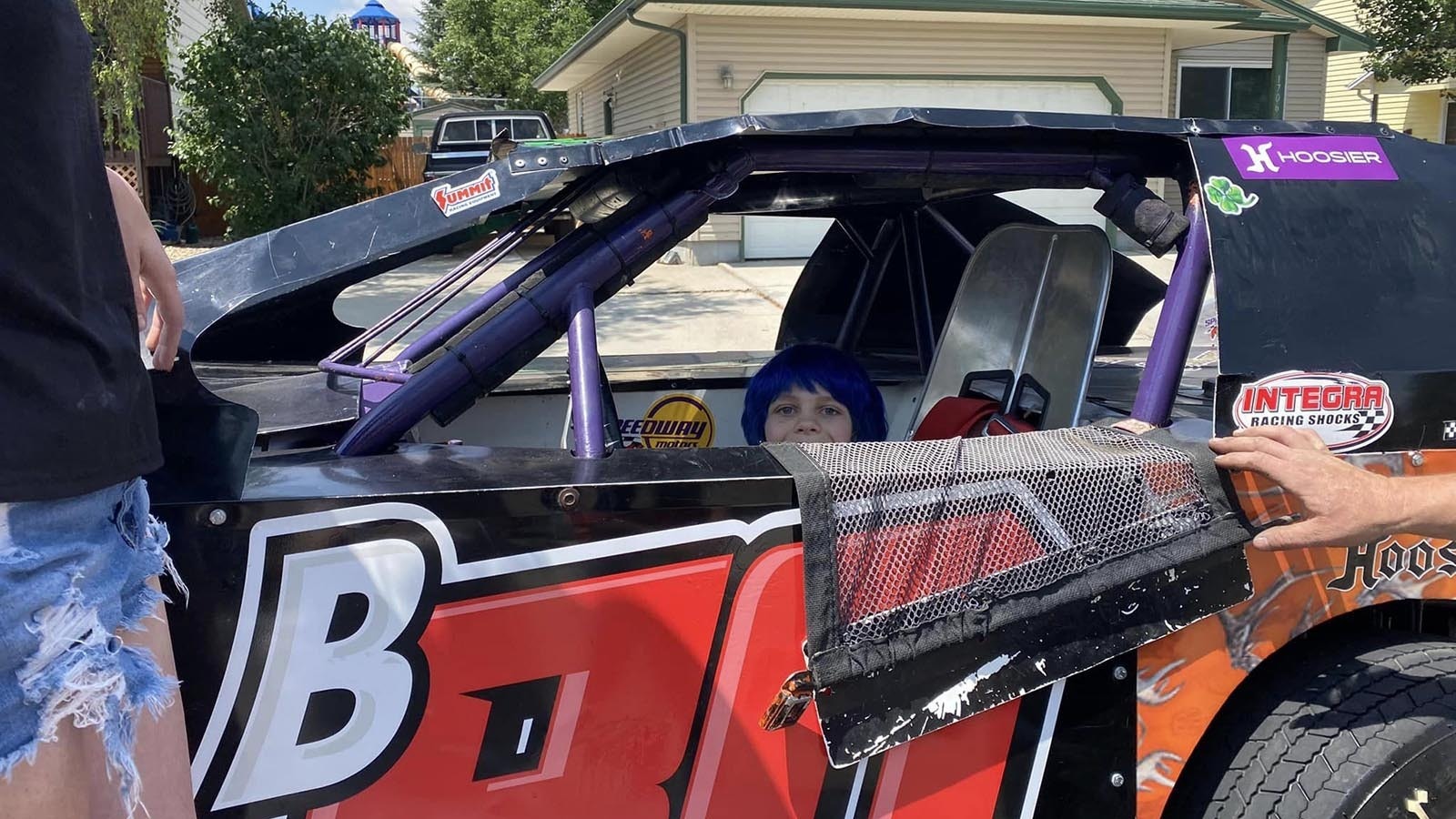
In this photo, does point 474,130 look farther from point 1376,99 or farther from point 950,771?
point 950,771

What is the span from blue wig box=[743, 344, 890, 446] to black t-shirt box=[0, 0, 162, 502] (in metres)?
1.84

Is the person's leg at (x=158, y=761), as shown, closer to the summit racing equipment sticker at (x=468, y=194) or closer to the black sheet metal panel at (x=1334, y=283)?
the summit racing equipment sticker at (x=468, y=194)

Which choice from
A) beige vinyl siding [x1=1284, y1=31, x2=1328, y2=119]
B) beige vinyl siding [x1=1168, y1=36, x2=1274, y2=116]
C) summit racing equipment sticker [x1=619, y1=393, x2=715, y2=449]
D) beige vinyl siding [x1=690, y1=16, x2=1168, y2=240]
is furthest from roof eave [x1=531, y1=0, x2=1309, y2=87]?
summit racing equipment sticker [x1=619, y1=393, x2=715, y2=449]

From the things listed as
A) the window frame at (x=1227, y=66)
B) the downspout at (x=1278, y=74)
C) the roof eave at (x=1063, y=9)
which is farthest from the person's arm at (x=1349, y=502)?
the window frame at (x=1227, y=66)

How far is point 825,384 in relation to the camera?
2.79 meters

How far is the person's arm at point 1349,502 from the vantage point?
1629 millimetres

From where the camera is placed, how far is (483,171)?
6.17 ft

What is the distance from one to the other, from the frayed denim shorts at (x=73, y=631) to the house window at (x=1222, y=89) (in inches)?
720

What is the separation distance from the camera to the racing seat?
8.79ft

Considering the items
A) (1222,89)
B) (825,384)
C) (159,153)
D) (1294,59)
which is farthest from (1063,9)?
(159,153)

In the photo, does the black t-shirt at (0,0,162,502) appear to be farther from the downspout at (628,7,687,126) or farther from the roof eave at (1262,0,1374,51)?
the roof eave at (1262,0,1374,51)

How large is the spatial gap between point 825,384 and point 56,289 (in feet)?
6.46

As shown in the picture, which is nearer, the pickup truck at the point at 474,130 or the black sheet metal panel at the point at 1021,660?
the black sheet metal panel at the point at 1021,660

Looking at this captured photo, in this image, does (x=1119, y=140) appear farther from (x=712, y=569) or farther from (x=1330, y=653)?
(x=712, y=569)
